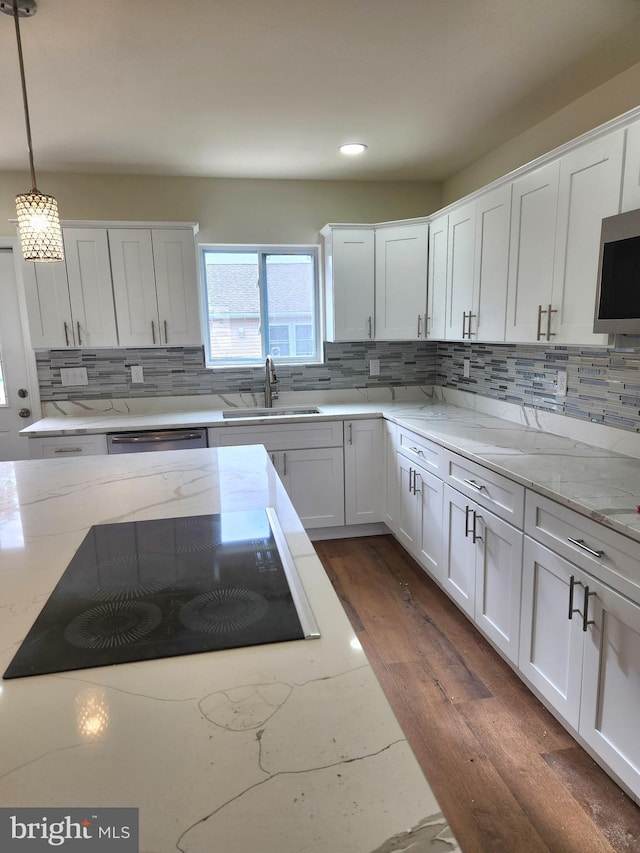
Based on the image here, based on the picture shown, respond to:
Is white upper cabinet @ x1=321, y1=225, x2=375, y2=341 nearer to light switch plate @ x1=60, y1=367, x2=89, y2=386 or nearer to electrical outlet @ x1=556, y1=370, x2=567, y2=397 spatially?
electrical outlet @ x1=556, y1=370, x2=567, y2=397

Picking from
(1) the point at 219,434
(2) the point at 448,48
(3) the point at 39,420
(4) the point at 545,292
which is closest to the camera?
(2) the point at 448,48

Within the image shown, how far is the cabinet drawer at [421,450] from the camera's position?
8.91 feet

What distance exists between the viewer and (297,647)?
91 centimetres

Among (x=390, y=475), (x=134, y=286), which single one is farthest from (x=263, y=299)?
(x=390, y=475)

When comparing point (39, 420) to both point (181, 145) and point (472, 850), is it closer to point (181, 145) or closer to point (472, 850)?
point (181, 145)

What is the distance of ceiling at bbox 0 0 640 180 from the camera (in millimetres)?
1764

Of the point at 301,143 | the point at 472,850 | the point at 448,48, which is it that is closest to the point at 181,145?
the point at 301,143

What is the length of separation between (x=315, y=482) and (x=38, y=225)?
227 centimetres

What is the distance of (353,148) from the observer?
3084 mm

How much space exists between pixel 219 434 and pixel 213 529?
193cm

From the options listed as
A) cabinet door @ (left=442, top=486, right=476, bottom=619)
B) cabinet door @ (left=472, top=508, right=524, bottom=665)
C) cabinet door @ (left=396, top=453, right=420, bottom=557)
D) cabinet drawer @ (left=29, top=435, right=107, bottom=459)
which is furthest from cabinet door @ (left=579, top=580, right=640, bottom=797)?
cabinet drawer @ (left=29, top=435, right=107, bottom=459)

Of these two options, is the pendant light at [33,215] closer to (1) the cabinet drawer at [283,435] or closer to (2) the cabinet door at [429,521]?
(1) the cabinet drawer at [283,435]

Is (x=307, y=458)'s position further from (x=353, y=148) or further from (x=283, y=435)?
(x=353, y=148)

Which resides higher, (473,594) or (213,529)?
Answer: (213,529)
